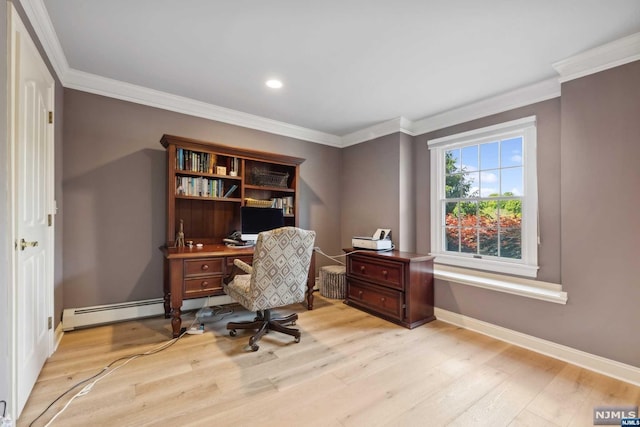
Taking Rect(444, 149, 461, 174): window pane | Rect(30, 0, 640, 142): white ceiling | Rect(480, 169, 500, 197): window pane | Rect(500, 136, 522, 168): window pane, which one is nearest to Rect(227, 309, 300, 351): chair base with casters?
Rect(30, 0, 640, 142): white ceiling

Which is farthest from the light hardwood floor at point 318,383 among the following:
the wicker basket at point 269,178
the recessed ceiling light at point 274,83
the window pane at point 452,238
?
the recessed ceiling light at point 274,83

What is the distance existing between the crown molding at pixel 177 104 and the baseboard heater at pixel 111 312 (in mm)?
2065

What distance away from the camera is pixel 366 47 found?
2.10 meters

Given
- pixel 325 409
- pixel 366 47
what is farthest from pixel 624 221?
pixel 325 409

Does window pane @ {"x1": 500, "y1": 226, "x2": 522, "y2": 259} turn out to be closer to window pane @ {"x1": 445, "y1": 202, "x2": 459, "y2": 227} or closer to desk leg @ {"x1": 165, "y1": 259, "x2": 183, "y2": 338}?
window pane @ {"x1": 445, "y1": 202, "x2": 459, "y2": 227}

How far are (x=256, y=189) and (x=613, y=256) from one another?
3.35 meters

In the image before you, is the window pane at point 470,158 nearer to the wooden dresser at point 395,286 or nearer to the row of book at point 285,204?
the wooden dresser at point 395,286

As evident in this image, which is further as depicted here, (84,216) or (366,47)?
(84,216)

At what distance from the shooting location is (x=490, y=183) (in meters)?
3.01

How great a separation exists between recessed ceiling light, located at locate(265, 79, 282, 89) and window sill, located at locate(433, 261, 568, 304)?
8.57 feet

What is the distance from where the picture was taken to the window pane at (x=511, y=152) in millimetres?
2787

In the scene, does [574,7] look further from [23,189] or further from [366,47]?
[23,189]

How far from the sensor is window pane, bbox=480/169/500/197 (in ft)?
9.69

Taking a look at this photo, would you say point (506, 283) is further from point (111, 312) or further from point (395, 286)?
point (111, 312)
